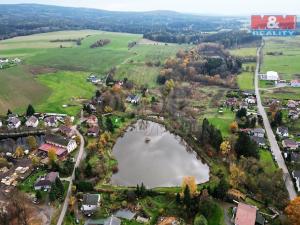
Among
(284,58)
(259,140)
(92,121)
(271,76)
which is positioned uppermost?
(284,58)

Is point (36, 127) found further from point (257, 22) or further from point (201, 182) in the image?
point (257, 22)

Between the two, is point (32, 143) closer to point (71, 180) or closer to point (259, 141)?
point (71, 180)

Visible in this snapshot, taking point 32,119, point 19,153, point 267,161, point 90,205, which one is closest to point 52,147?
point 19,153

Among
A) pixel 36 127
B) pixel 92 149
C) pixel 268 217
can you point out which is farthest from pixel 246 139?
pixel 36 127

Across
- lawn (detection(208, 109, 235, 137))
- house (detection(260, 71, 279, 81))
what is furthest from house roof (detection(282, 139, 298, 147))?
house (detection(260, 71, 279, 81))

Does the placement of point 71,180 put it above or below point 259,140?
below

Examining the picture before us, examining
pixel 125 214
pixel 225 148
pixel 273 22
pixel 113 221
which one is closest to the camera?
pixel 113 221

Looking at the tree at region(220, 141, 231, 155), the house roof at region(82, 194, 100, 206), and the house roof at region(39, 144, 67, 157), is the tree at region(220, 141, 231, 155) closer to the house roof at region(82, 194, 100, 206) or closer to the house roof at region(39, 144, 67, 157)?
the house roof at region(82, 194, 100, 206)
